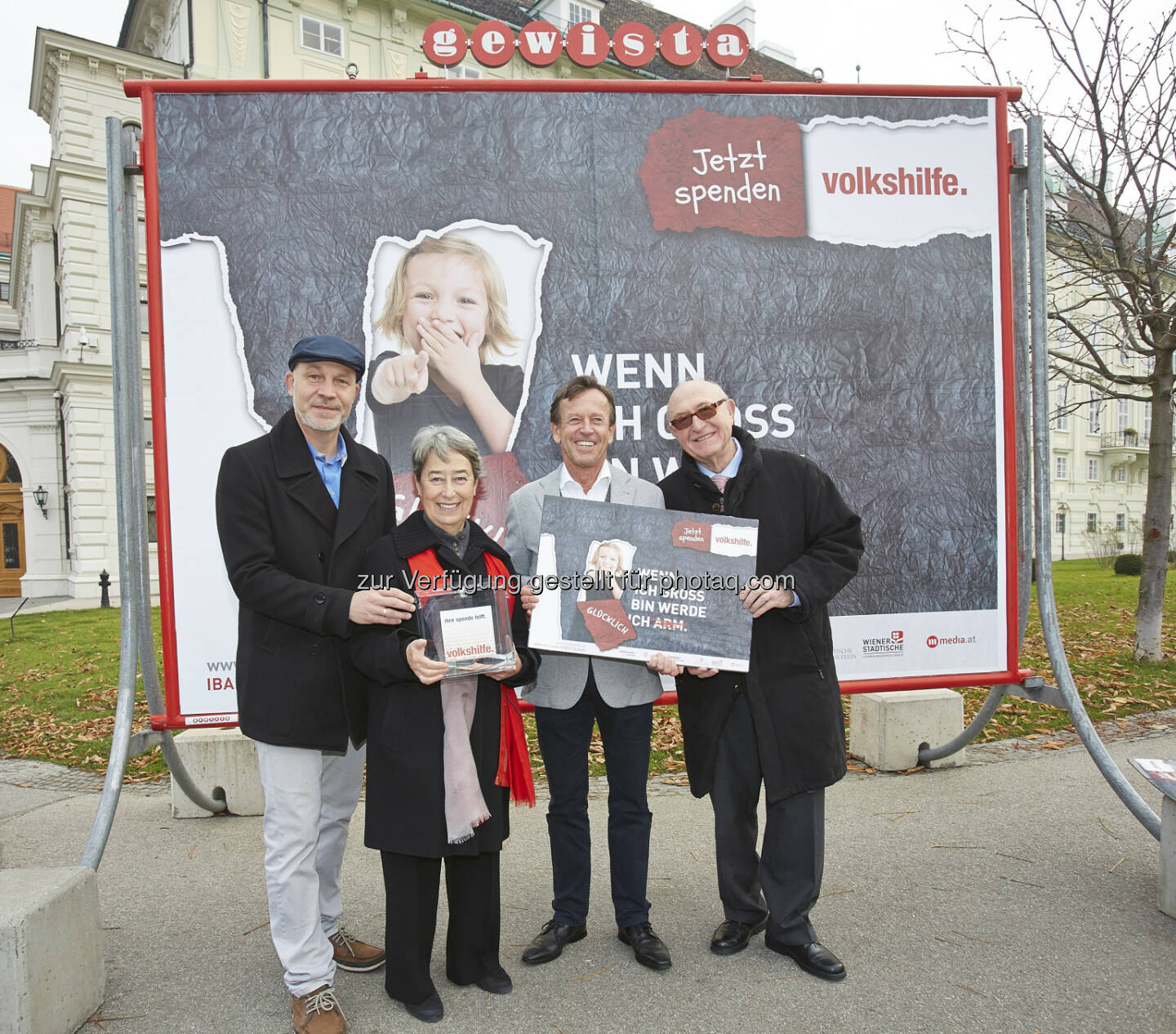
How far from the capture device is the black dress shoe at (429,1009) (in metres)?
2.95

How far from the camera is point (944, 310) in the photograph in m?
4.50

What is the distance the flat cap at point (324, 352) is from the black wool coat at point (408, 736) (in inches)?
23.6

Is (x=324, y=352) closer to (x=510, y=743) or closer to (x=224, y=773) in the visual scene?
(x=510, y=743)

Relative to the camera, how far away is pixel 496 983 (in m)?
3.14

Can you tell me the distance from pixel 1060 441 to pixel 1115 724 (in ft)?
143

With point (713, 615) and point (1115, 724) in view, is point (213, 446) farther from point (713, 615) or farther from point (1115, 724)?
point (1115, 724)

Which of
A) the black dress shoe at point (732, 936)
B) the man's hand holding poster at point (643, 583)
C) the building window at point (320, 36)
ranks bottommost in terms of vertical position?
the black dress shoe at point (732, 936)

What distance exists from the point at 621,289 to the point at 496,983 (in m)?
3.08

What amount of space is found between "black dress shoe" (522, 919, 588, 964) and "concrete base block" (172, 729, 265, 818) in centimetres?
234

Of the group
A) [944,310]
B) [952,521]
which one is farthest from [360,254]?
[952,521]

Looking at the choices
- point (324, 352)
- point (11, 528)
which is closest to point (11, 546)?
point (11, 528)

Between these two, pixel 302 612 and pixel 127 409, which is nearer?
pixel 302 612

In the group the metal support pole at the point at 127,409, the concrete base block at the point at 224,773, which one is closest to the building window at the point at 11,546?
the concrete base block at the point at 224,773

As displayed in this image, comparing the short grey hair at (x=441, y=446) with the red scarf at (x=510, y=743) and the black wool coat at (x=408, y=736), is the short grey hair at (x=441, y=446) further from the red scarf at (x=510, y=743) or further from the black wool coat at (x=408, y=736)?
the red scarf at (x=510, y=743)
